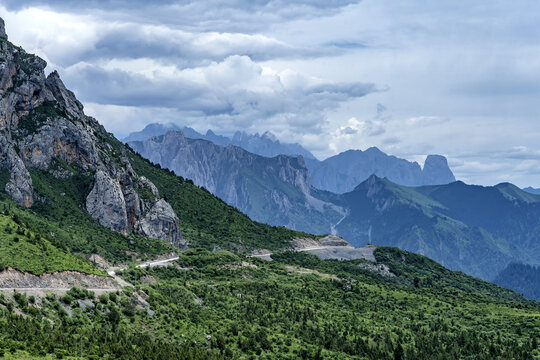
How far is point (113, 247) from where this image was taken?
16862 centimetres

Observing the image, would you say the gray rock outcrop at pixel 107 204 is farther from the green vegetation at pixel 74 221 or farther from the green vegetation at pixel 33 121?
the green vegetation at pixel 33 121

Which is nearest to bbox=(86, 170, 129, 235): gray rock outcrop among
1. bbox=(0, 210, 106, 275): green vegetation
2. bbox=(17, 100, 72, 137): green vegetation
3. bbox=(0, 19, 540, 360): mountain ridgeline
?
bbox=(0, 19, 540, 360): mountain ridgeline

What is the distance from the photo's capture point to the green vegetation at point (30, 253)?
91500mm

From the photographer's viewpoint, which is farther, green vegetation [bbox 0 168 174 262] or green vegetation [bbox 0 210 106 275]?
Answer: green vegetation [bbox 0 168 174 262]

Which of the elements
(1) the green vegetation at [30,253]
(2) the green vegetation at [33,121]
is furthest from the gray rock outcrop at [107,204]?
(1) the green vegetation at [30,253]

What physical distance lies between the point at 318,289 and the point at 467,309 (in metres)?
44.9

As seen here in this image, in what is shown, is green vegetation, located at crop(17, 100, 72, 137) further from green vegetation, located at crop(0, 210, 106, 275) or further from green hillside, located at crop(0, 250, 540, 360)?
green vegetation, located at crop(0, 210, 106, 275)

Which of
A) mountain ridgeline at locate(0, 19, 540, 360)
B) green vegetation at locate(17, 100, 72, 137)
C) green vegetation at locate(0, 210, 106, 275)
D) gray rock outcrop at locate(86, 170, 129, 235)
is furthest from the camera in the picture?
green vegetation at locate(17, 100, 72, 137)

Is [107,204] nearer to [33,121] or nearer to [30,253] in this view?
[33,121]

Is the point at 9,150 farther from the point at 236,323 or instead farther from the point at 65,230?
the point at 236,323

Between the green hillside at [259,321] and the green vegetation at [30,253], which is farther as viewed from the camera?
the green vegetation at [30,253]

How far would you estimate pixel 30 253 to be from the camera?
9744 cm

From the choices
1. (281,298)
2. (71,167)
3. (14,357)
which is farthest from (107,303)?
(71,167)

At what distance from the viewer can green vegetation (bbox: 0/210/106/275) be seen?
91.5 meters
